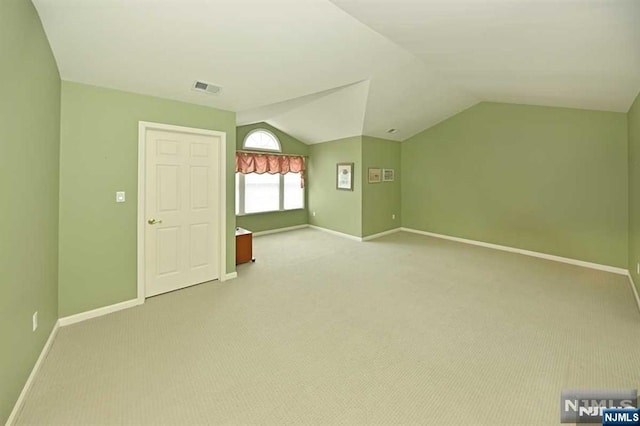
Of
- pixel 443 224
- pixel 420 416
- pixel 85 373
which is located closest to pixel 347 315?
pixel 420 416

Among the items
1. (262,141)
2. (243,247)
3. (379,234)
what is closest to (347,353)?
(243,247)

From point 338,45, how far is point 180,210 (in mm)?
2586

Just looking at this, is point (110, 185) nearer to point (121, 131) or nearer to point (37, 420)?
point (121, 131)

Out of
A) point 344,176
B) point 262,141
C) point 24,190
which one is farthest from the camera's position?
point 262,141

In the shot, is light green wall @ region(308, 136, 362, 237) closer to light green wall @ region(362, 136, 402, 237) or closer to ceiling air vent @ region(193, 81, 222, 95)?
light green wall @ region(362, 136, 402, 237)

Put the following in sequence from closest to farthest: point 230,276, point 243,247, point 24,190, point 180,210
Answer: point 24,190 → point 180,210 → point 230,276 → point 243,247

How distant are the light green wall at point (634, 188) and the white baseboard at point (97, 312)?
5728mm

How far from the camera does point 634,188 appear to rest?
138 inches

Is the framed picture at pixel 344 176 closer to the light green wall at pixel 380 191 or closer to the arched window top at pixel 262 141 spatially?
the light green wall at pixel 380 191

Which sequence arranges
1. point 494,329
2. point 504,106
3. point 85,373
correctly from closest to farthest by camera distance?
1. point 85,373
2. point 494,329
3. point 504,106

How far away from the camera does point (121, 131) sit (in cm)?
290

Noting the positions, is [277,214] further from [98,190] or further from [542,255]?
[542,255]

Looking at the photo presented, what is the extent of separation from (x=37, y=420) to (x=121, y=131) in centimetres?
244

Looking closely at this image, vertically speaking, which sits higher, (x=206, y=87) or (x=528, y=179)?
(x=206, y=87)
